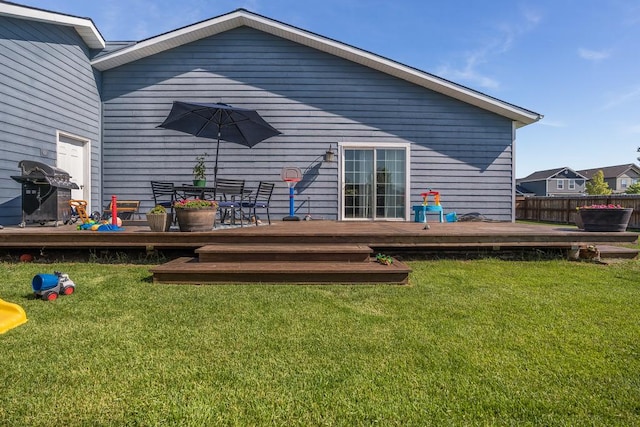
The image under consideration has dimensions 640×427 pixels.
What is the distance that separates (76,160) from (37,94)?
1402mm

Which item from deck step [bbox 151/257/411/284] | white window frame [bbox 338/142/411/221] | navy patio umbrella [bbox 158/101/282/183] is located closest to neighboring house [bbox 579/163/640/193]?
white window frame [bbox 338/142/411/221]

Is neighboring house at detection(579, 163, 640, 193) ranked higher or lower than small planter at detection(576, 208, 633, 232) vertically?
higher

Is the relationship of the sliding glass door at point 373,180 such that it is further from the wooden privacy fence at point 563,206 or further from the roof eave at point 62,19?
the wooden privacy fence at point 563,206

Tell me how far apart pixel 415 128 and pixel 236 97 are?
3957 mm

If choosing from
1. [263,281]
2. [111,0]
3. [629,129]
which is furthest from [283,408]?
[629,129]

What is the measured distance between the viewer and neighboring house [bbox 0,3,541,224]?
7.11m

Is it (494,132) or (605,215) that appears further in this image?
(494,132)

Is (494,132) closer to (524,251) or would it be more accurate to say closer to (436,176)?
(436,176)

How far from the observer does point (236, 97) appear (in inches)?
287

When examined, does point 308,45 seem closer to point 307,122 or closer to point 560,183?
point 307,122

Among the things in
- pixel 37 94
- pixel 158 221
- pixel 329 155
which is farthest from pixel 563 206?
pixel 37 94

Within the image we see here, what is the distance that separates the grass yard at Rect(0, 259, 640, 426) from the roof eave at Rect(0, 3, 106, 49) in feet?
14.6

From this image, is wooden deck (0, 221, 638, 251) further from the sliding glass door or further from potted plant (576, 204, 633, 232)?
the sliding glass door

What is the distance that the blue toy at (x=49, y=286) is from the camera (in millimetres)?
2840
